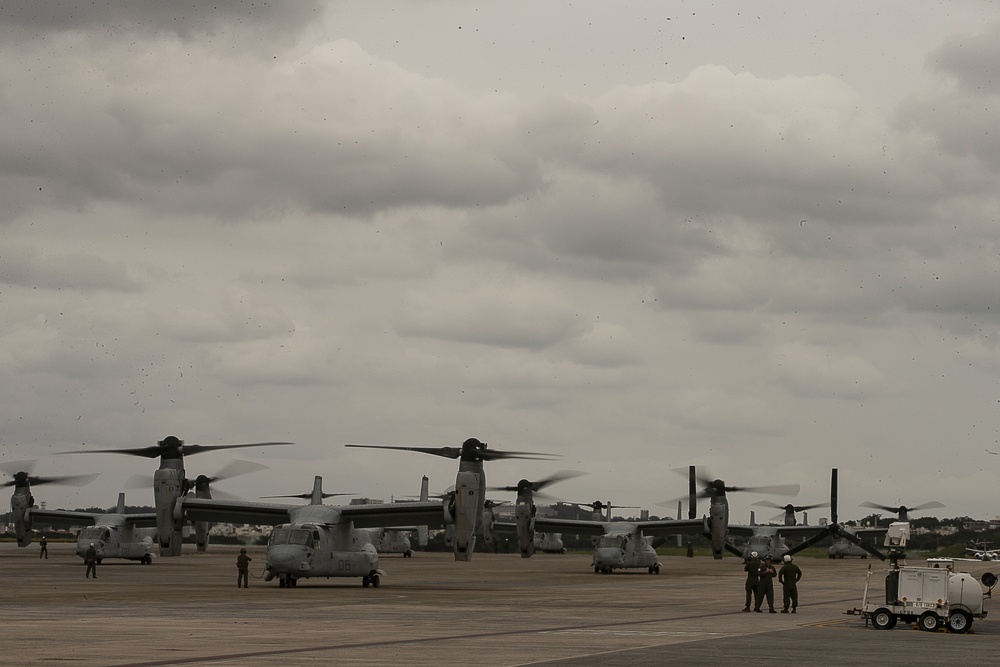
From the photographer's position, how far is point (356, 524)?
48500 millimetres

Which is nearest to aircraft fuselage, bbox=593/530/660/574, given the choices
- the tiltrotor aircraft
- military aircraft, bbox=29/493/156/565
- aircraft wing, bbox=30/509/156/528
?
the tiltrotor aircraft

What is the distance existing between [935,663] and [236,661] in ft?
35.3

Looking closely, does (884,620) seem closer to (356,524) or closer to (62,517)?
(356,524)

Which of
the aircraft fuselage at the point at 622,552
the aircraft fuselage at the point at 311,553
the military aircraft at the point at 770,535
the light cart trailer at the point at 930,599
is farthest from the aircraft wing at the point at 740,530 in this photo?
the light cart trailer at the point at 930,599

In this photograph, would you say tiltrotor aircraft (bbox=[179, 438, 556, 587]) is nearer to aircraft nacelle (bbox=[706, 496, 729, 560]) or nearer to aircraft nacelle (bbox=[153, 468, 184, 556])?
aircraft nacelle (bbox=[153, 468, 184, 556])

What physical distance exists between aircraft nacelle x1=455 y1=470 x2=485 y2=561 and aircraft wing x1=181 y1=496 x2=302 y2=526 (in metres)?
7.20

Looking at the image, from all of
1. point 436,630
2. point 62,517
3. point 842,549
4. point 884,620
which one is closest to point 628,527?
point 62,517

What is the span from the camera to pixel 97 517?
262 ft

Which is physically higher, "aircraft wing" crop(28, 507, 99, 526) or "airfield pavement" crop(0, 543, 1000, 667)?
"airfield pavement" crop(0, 543, 1000, 667)

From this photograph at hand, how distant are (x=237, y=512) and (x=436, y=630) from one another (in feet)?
89.3

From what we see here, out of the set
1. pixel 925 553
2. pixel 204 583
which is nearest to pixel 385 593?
pixel 204 583

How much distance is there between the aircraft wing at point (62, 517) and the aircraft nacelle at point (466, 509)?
144 feet

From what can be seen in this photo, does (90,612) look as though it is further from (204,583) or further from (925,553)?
(925,553)

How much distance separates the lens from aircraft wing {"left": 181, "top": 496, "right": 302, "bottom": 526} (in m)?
49.5
